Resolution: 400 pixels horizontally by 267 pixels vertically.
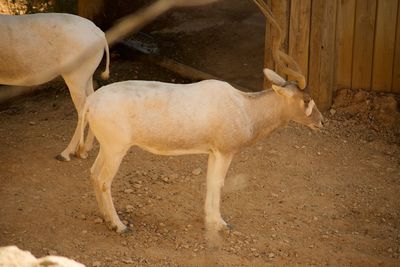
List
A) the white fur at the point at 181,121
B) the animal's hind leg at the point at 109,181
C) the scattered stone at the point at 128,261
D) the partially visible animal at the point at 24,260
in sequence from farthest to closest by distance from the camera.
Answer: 1. the animal's hind leg at the point at 109,181
2. the white fur at the point at 181,121
3. the scattered stone at the point at 128,261
4. the partially visible animal at the point at 24,260

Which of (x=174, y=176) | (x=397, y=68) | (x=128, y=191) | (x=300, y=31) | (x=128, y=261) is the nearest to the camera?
(x=128, y=261)

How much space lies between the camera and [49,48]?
8797 millimetres

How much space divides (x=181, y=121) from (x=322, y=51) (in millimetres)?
3833

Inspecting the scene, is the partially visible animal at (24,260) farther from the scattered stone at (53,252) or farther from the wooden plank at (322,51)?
the wooden plank at (322,51)

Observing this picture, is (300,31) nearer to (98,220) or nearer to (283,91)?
(283,91)

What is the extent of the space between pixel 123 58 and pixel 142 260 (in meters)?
5.82

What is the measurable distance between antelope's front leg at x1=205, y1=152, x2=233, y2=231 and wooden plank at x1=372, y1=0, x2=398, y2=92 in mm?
3908

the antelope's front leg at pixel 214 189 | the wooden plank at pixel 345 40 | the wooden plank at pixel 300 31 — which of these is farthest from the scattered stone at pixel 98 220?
the wooden plank at pixel 345 40

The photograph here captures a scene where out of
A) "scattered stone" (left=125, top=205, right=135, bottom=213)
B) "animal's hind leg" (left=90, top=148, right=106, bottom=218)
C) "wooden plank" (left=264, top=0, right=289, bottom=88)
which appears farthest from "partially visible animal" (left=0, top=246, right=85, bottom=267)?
"wooden plank" (left=264, top=0, right=289, bottom=88)

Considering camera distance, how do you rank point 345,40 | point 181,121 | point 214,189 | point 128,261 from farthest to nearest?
point 345,40, point 214,189, point 181,121, point 128,261

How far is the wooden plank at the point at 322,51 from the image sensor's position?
1015 cm

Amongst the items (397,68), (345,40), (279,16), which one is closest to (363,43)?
(345,40)

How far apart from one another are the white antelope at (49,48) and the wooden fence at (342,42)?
2.72m

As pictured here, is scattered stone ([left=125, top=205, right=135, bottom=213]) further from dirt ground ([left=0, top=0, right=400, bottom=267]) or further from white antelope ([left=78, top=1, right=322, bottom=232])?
white antelope ([left=78, top=1, right=322, bottom=232])
